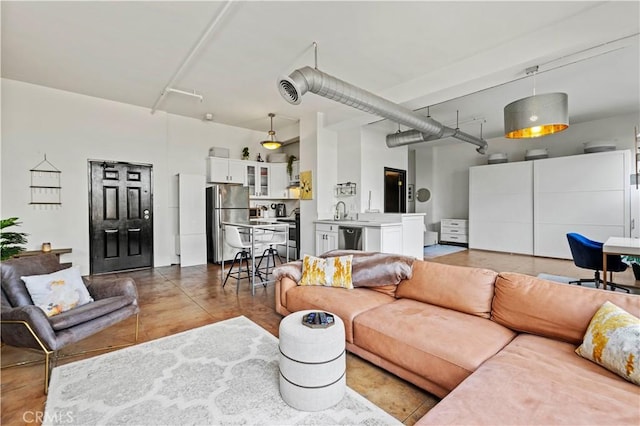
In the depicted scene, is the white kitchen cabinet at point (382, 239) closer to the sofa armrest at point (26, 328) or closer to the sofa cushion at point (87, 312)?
the sofa cushion at point (87, 312)

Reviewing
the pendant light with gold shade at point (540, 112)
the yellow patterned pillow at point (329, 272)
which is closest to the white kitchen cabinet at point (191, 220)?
the yellow patterned pillow at point (329, 272)

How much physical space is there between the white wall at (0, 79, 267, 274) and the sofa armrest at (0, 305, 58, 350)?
360cm

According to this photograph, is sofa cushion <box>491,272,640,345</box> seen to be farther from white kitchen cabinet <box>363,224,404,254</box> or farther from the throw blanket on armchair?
white kitchen cabinet <box>363,224,404,254</box>

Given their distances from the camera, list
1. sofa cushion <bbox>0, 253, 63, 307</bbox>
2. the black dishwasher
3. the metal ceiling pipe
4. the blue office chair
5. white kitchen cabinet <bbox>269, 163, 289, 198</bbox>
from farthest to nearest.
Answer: white kitchen cabinet <bbox>269, 163, 289, 198</bbox>
the metal ceiling pipe
the black dishwasher
the blue office chair
sofa cushion <bbox>0, 253, 63, 307</bbox>

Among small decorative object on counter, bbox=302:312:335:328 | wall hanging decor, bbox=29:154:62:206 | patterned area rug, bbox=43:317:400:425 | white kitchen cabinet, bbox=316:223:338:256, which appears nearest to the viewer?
patterned area rug, bbox=43:317:400:425

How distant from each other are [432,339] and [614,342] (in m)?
0.88

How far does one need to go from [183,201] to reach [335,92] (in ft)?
13.1

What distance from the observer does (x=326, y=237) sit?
5.62m

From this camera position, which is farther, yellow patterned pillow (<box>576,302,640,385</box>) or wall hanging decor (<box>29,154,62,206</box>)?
wall hanging decor (<box>29,154,62,206</box>)

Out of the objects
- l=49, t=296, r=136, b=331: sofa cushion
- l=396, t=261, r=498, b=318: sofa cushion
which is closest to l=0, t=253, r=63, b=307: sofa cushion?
l=49, t=296, r=136, b=331: sofa cushion

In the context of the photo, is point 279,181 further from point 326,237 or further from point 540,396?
point 540,396

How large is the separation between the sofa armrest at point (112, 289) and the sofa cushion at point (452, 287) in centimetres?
252

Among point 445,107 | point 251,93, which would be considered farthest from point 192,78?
point 445,107

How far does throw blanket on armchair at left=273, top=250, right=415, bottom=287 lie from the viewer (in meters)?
2.75
